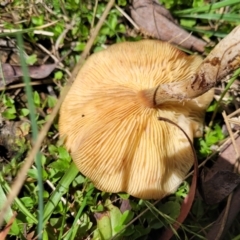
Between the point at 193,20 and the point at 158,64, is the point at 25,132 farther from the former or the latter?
the point at 193,20

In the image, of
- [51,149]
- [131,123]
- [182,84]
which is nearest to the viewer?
[182,84]

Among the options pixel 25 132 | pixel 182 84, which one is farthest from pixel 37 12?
pixel 182 84

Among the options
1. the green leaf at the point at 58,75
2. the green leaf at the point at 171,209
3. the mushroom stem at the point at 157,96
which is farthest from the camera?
the green leaf at the point at 58,75

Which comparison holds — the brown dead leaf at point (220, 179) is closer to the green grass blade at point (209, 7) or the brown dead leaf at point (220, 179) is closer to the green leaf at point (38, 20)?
the green grass blade at point (209, 7)

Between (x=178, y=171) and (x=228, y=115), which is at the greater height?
(x=228, y=115)

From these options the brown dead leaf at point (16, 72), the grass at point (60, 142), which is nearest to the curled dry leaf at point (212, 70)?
the grass at point (60, 142)

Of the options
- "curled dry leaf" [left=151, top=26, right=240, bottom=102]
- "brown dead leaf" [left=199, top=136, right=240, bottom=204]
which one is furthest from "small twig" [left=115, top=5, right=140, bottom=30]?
"brown dead leaf" [left=199, top=136, right=240, bottom=204]
